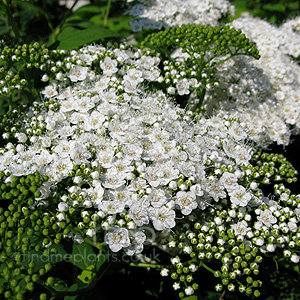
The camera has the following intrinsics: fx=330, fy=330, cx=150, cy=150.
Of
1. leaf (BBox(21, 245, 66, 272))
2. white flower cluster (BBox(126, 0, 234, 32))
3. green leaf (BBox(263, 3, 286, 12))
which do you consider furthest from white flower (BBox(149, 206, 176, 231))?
green leaf (BBox(263, 3, 286, 12))

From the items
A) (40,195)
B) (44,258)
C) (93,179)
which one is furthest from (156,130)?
(44,258)

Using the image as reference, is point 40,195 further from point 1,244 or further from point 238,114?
point 238,114

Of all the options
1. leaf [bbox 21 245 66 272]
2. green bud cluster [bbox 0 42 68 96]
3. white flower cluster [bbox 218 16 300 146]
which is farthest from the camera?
white flower cluster [bbox 218 16 300 146]

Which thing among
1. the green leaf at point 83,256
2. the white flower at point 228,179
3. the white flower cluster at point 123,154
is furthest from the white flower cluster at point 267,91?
the green leaf at point 83,256

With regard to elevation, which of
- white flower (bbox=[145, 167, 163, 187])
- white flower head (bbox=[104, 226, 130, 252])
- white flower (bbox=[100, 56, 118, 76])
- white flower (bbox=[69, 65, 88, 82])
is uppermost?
white flower (bbox=[100, 56, 118, 76])

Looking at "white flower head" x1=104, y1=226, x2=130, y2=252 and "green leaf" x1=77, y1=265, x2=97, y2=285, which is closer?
"white flower head" x1=104, y1=226, x2=130, y2=252

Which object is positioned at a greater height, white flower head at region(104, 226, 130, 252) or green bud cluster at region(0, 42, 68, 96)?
green bud cluster at region(0, 42, 68, 96)

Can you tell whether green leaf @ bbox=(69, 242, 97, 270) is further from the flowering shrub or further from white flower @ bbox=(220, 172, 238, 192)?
white flower @ bbox=(220, 172, 238, 192)

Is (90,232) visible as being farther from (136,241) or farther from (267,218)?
(267,218)
